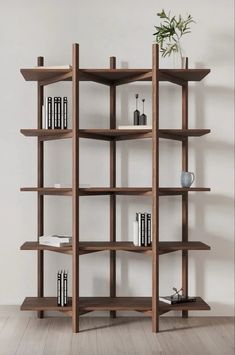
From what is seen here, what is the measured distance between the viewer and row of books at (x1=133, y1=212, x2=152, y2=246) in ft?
12.1

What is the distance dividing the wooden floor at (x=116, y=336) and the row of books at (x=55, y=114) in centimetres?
139

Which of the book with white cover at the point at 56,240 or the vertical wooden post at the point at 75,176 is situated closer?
the vertical wooden post at the point at 75,176

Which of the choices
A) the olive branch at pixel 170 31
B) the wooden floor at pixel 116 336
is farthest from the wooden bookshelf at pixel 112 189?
the olive branch at pixel 170 31

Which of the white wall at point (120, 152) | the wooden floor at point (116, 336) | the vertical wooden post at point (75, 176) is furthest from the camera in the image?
the white wall at point (120, 152)

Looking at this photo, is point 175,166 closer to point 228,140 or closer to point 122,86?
point 228,140

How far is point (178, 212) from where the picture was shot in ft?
13.2

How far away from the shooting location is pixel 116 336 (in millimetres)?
3506

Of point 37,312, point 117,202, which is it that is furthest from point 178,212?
point 37,312

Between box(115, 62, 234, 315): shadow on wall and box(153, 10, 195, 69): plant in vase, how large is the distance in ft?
0.84

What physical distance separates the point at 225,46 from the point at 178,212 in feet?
4.22

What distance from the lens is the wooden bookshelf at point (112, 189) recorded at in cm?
359

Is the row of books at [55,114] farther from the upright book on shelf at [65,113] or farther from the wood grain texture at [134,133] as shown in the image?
the wood grain texture at [134,133]

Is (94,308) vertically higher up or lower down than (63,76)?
lower down

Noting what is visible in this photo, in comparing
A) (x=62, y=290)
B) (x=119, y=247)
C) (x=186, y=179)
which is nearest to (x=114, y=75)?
(x=186, y=179)
